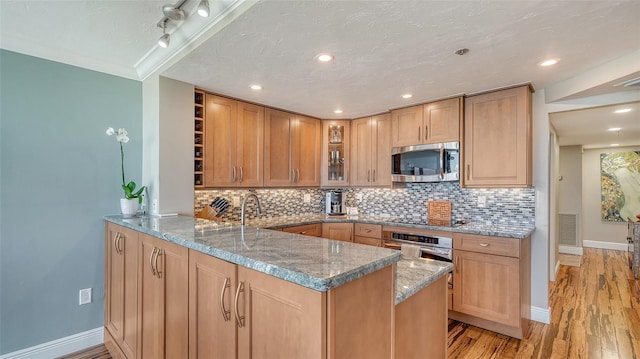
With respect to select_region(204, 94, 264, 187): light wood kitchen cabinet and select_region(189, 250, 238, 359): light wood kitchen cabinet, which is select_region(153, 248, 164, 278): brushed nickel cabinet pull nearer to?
select_region(189, 250, 238, 359): light wood kitchen cabinet

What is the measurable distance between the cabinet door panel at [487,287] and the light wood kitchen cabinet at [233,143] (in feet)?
7.58

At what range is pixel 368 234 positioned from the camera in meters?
3.52

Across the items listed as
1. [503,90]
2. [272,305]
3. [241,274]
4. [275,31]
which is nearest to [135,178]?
[275,31]

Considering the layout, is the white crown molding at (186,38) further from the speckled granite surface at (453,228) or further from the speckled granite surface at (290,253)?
the speckled granite surface at (453,228)

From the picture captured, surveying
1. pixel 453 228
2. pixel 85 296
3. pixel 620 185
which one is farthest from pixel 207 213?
pixel 620 185

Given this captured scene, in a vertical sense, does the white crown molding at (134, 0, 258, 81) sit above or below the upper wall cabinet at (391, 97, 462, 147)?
above

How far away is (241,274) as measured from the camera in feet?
3.75

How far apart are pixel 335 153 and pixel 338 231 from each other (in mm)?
1155

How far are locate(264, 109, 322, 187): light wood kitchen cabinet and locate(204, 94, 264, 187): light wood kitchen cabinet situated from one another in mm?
137

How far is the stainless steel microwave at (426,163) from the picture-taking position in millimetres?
3137

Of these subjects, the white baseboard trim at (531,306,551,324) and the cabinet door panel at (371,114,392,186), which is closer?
the white baseboard trim at (531,306,551,324)

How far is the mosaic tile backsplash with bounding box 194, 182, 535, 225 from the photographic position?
3.07m

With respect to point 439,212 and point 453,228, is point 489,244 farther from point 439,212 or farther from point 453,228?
point 439,212

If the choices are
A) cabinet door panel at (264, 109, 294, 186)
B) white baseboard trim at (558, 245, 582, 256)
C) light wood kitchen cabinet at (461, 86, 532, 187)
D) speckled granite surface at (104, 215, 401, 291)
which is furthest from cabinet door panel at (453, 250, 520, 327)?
white baseboard trim at (558, 245, 582, 256)
